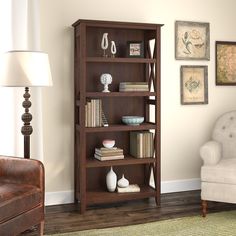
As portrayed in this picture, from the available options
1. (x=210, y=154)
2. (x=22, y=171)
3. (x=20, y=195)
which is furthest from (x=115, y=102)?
(x=20, y=195)

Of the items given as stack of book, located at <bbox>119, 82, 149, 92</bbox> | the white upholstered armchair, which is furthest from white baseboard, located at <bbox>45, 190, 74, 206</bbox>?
the white upholstered armchair

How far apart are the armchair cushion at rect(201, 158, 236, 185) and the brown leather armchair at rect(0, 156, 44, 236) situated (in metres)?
1.51

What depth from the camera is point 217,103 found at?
4457mm

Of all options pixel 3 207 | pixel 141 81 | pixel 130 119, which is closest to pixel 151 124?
pixel 130 119

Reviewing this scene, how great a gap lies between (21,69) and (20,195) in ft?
3.01

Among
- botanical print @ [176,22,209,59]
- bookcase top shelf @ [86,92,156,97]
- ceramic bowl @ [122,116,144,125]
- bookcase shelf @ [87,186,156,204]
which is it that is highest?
botanical print @ [176,22,209,59]

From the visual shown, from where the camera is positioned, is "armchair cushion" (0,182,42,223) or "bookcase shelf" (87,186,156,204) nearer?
"armchair cushion" (0,182,42,223)

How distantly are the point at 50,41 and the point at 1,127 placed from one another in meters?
0.97

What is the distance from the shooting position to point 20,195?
2.61 m

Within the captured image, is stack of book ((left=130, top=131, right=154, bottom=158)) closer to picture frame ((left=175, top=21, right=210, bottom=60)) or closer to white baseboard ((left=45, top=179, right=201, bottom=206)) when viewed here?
white baseboard ((left=45, top=179, right=201, bottom=206))

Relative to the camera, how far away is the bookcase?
3.57 m

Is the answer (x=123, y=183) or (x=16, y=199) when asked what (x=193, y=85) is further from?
(x=16, y=199)

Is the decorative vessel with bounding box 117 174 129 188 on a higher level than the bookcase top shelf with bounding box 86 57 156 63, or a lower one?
lower

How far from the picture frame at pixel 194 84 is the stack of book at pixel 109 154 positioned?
40.5 inches
